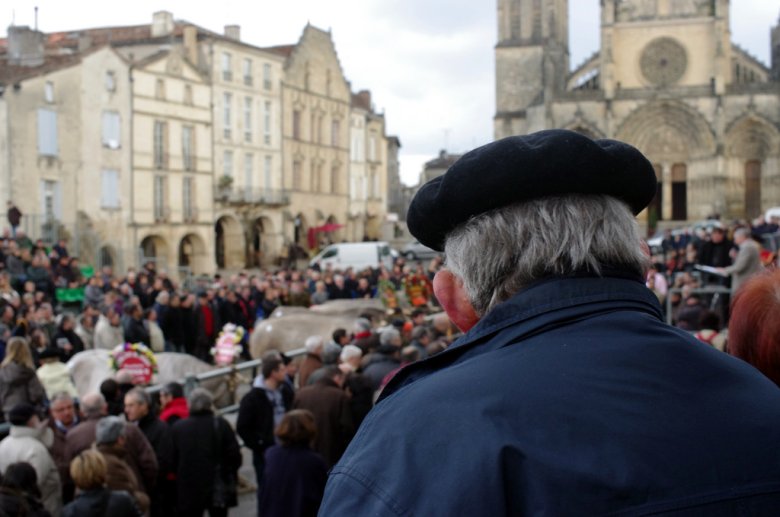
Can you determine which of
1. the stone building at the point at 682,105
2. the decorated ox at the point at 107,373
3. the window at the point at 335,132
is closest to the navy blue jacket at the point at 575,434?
the decorated ox at the point at 107,373

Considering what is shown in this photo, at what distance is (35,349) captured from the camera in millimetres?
12453

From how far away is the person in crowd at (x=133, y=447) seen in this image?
678 centimetres

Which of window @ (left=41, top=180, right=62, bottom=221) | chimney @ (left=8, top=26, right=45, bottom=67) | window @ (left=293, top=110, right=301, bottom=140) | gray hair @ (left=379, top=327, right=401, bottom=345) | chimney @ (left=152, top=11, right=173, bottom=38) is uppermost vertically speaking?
chimney @ (left=152, top=11, right=173, bottom=38)

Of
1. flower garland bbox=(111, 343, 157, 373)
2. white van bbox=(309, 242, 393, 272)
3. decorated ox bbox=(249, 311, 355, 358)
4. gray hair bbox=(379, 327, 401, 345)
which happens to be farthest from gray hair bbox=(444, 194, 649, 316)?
white van bbox=(309, 242, 393, 272)

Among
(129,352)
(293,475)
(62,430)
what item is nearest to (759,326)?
(293,475)

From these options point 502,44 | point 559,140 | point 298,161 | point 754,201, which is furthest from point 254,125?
point 559,140

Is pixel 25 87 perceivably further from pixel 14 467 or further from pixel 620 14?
pixel 620 14

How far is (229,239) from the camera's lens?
1790 inches

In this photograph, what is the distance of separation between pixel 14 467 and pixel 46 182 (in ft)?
101

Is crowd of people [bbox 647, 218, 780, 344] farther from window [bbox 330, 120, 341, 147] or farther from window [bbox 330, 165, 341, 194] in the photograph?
window [bbox 330, 120, 341, 147]

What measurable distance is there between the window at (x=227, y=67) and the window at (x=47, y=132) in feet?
37.1

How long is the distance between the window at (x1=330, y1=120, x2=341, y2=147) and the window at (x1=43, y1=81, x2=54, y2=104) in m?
21.7

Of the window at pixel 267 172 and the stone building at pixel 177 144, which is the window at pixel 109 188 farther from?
the window at pixel 267 172

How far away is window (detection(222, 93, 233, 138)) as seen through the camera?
1750 inches
